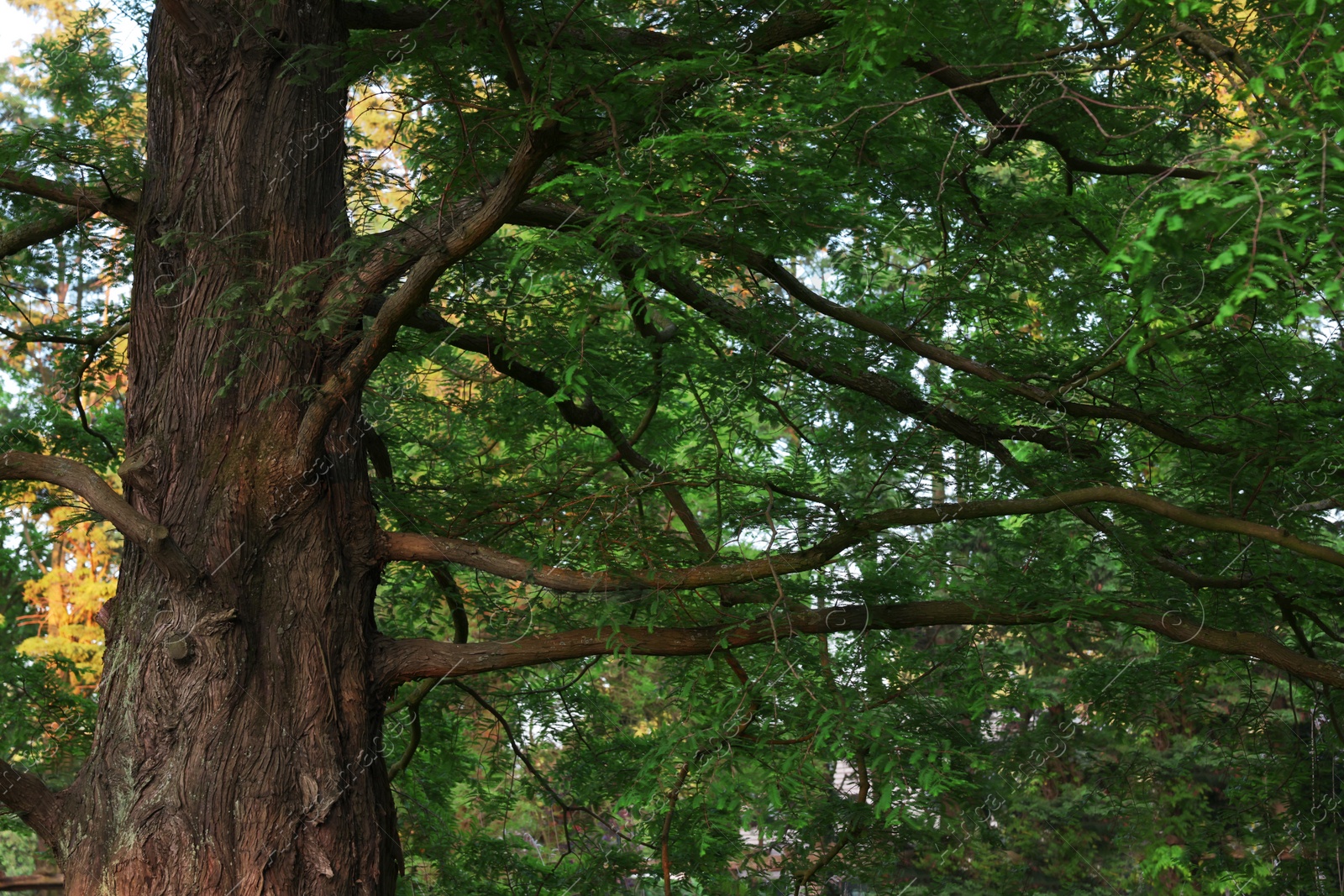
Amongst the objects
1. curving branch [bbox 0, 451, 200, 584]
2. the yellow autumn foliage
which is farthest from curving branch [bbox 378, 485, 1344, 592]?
the yellow autumn foliage

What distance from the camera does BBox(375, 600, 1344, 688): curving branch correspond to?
3861 millimetres

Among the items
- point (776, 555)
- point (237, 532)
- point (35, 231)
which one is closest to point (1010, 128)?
point (776, 555)

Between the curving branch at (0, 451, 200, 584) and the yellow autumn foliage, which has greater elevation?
the yellow autumn foliage

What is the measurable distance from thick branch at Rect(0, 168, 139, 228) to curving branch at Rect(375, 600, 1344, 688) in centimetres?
195

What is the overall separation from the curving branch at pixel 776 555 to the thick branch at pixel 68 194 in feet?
5.36

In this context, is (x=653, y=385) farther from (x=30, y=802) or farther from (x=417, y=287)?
(x=30, y=802)

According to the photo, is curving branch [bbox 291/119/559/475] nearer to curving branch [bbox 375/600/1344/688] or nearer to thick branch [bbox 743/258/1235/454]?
curving branch [bbox 375/600/1344/688]

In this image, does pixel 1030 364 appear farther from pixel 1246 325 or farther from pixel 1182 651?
pixel 1182 651

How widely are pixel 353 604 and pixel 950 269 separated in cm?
315

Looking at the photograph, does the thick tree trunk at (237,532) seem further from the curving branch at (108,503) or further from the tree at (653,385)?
the curving branch at (108,503)

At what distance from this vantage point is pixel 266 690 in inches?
157

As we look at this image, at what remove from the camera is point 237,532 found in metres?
4.07

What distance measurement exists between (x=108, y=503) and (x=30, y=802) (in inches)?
46.0

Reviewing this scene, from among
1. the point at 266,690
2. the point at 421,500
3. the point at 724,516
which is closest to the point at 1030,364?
the point at 724,516
